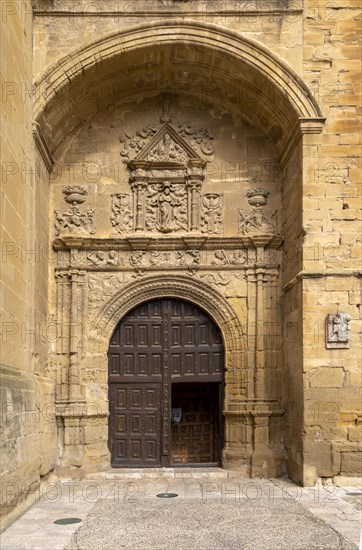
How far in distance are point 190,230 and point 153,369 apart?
2054mm

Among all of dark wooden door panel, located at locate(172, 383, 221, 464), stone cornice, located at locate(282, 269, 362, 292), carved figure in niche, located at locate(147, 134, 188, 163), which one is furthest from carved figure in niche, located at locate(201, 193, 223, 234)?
dark wooden door panel, located at locate(172, 383, 221, 464)

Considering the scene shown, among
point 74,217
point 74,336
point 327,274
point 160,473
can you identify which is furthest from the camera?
point 74,217

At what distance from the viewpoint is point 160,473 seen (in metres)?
9.75

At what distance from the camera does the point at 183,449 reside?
450 inches

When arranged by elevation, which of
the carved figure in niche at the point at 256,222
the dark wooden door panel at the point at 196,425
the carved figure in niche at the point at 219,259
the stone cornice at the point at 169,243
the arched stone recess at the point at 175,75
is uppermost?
the arched stone recess at the point at 175,75

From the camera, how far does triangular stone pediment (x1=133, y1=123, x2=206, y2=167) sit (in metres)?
10.2

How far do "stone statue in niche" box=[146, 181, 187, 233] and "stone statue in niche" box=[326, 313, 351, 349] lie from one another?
2.64 metres

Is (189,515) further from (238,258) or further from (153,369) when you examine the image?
(238,258)

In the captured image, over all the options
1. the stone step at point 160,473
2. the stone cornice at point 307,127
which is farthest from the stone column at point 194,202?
the stone step at point 160,473

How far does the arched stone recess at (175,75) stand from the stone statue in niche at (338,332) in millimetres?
2418

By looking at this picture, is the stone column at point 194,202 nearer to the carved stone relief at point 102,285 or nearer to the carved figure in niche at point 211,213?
the carved figure in niche at point 211,213

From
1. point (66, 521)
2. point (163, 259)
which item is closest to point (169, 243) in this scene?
point (163, 259)

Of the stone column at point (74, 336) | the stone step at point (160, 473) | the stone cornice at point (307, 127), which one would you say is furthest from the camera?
the stone column at point (74, 336)

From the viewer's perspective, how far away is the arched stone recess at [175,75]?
9.11m
